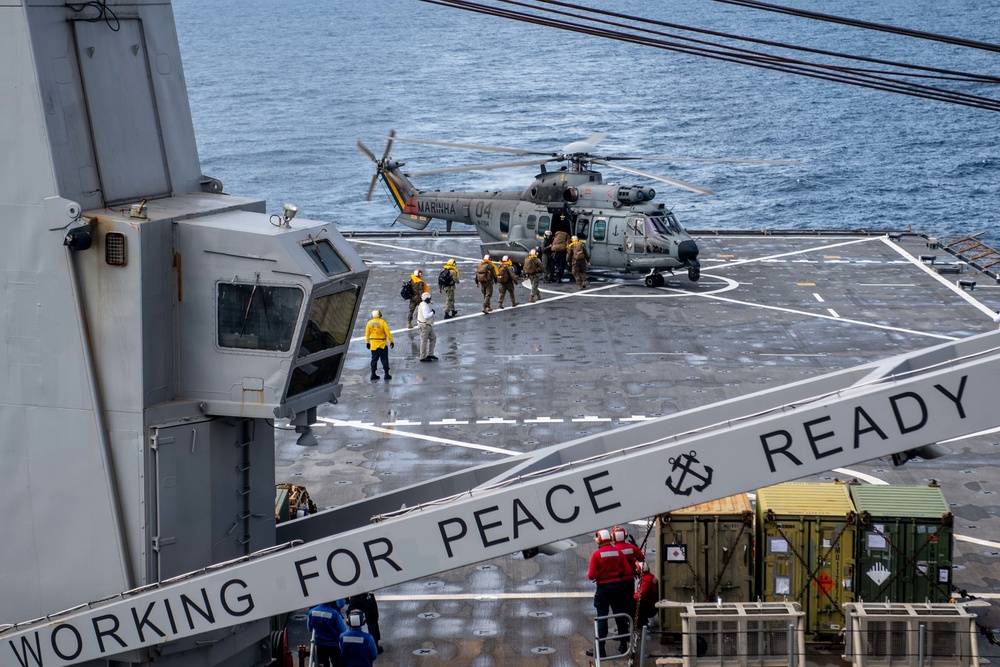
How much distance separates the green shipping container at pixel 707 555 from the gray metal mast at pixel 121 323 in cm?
555

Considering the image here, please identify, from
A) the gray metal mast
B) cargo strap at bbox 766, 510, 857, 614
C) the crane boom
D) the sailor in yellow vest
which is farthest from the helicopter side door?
the crane boom

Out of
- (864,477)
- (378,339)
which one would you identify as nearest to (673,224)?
(378,339)

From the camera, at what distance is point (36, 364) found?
11867 mm

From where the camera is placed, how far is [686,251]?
34.6 meters

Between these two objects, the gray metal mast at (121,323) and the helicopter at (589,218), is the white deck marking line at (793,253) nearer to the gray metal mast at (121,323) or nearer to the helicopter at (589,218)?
the helicopter at (589,218)

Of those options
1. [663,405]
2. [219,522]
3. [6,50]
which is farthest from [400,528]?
[663,405]

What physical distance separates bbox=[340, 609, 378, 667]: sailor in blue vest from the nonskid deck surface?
2.22 m

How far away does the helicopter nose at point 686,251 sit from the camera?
3462 cm

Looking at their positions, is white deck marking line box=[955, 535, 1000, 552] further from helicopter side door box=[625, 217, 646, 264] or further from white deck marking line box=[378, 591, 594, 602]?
helicopter side door box=[625, 217, 646, 264]

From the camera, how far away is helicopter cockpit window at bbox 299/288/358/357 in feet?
40.0

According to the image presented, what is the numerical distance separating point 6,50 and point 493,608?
A: 30.8 ft

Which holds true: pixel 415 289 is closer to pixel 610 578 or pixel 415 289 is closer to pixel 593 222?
pixel 593 222

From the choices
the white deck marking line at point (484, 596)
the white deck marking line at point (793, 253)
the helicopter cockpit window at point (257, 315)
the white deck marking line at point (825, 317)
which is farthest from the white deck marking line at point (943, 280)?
the helicopter cockpit window at point (257, 315)

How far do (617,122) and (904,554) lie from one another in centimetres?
8349
